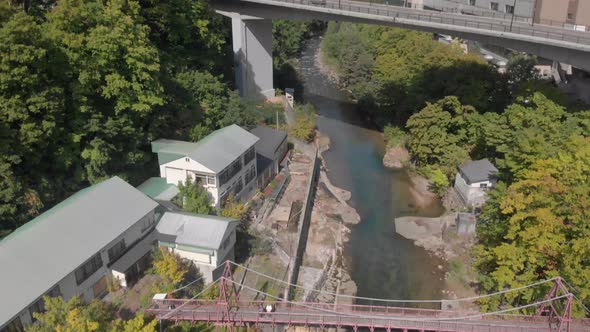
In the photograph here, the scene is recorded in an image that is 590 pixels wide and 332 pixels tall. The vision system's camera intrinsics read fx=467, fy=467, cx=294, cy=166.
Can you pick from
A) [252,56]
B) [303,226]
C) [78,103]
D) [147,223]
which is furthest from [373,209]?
[252,56]

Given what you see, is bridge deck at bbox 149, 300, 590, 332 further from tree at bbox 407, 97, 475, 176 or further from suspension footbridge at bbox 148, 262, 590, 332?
tree at bbox 407, 97, 475, 176

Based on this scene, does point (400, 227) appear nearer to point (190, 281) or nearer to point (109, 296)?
point (190, 281)

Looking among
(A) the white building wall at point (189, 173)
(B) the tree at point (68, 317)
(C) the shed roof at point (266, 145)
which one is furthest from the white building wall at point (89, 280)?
(C) the shed roof at point (266, 145)

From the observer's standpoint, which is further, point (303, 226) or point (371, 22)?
point (371, 22)

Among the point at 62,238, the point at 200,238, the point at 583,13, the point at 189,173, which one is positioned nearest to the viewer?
the point at 62,238

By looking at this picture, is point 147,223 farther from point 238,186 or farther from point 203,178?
point 238,186

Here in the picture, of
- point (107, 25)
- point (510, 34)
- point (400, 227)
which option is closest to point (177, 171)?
point (107, 25)
